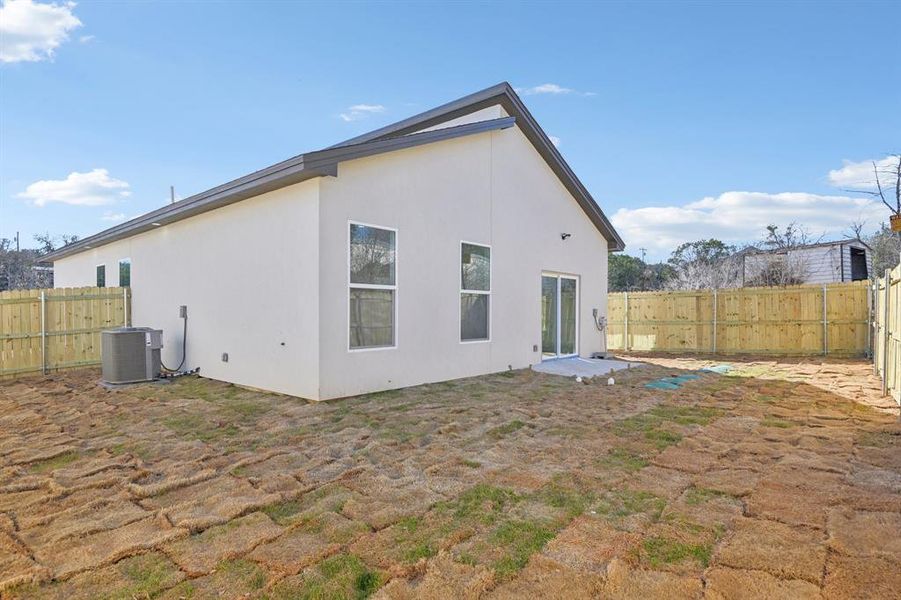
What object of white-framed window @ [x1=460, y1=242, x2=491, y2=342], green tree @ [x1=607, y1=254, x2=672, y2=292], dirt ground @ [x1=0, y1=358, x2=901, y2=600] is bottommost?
dirt ground @ [x1=0, y1=358, x2=901, y2=600]

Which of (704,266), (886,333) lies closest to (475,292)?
(886,333)

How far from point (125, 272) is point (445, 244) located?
24.9ft

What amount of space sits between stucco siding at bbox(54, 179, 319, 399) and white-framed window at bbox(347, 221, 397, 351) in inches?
23.2

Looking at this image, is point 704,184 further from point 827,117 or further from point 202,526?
point 202,526

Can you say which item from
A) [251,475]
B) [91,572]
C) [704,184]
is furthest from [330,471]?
[704,184]

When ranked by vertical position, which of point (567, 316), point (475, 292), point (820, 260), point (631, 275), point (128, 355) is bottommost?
point (128, 355)

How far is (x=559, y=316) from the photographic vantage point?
1084cm

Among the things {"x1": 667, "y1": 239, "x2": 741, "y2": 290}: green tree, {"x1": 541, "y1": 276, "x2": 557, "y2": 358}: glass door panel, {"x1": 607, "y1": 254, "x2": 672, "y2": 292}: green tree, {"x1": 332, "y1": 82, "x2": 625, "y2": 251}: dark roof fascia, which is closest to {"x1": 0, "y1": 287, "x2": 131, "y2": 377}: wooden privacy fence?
{"x1": 332, "y1": 82, "x2": 625, "y2": 251}: dark roof fascia

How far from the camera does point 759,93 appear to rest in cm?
1102

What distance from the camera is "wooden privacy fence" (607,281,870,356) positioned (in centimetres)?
1200

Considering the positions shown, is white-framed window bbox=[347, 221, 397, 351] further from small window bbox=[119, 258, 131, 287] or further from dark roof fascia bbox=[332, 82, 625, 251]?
small window bbox=[119, 258, 131, 287]

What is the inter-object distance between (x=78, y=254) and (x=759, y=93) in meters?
17.5

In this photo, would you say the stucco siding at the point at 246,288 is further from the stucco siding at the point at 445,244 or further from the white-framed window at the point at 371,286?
the white-framed window at the point at 371,286

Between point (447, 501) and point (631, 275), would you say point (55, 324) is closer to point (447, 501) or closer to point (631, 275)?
point (447, 501)
